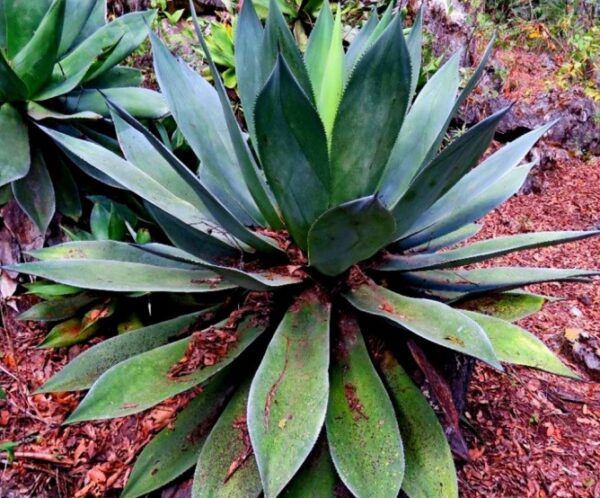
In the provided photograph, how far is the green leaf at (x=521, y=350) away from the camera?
41.8 inches

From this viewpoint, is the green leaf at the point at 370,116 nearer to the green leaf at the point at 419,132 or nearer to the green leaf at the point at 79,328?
the green leaf at the point at 419,132

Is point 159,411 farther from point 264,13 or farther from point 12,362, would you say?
point 264,13

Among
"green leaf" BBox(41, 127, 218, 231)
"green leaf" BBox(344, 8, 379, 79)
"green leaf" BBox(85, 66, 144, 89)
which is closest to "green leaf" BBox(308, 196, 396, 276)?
"green leaf" BBox(41, 127, 218, 231)

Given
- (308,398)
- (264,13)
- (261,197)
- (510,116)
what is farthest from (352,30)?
(308,398)

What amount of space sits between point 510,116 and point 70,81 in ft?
10.3

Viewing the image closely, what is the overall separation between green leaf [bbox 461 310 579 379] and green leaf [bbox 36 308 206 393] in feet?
2.15

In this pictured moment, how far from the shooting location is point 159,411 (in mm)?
1477

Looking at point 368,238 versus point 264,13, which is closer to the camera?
point 368,238

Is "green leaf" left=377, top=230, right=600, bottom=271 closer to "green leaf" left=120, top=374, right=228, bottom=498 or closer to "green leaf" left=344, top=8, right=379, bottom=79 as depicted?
"green leaf" left=120, top=374, right=228, bottom=498

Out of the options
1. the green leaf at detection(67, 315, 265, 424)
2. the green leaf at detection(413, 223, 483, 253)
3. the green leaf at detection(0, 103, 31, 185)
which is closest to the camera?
the green leaf at detection(67, 315, 265, 424)

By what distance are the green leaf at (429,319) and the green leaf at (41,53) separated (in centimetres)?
113

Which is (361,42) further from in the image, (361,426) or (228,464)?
(228,464)

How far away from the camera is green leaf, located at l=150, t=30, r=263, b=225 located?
4.38 ft

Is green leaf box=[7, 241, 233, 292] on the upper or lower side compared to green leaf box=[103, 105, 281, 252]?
lower
